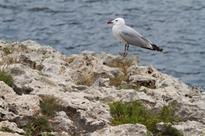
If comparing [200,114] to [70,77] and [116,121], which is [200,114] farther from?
[70,77]

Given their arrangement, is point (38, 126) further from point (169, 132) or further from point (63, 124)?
point (169, 132)

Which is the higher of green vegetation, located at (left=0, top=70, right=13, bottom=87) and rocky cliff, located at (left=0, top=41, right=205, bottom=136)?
green vegetation, located at (left=0, top=70, right=13, bottom=87)

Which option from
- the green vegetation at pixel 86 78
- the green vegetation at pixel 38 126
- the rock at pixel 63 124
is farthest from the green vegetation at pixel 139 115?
the green vegetation at pixel 86 78

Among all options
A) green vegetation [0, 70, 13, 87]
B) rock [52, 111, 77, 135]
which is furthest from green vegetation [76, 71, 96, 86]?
rock [52, 111, 77, 135]

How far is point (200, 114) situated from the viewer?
9.54 meters

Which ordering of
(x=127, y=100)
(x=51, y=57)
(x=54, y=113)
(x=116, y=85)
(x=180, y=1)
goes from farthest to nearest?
(x=180, y=1)
(x=51, y=57)
(x=116, y=85)
(x=127, y=100)
(x=54, y=113)

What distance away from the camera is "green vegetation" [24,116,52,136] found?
8.48m

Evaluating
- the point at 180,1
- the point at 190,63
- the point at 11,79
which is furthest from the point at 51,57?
the point at 180,1

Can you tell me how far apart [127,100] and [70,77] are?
5.50ft

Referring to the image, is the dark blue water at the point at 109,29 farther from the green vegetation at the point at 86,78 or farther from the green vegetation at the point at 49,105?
the green vegetation at the point at 49,105

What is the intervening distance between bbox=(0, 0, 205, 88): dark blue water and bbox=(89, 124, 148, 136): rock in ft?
28.0

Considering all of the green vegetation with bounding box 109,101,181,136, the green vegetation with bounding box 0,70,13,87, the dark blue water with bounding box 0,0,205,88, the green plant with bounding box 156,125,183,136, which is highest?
the green vegetation with bounding box 0,70,13,87

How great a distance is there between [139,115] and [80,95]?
893mm

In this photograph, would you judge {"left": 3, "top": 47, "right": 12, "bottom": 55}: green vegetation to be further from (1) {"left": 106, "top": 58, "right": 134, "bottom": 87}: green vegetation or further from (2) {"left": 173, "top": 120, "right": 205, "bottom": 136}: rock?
(2) {"left": 173, "top": 120, "right": 205, "bottom": 136}: rock
